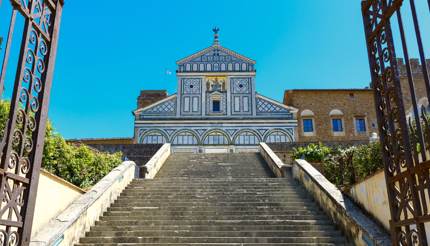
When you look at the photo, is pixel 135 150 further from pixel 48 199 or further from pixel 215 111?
pixel 48 199

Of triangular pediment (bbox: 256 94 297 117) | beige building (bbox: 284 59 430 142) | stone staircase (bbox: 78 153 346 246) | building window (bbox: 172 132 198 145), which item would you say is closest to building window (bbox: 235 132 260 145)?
triangular pediment (bbox: 256 94 297 117)

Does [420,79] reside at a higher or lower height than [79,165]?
higher

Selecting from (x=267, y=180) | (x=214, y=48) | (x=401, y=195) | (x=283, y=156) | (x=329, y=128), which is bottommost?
(x=401, y=195)

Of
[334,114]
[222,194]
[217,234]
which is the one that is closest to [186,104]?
[334,114]

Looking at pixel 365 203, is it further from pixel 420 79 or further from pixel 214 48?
pixel 420 79

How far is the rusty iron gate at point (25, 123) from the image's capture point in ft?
11.8

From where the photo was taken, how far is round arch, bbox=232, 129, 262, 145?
30.7 metres

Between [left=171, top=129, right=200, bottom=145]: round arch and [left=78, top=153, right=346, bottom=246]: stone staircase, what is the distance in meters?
19.2

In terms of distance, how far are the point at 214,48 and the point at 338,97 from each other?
1113 centimetres

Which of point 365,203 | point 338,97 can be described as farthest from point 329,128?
point 365,203

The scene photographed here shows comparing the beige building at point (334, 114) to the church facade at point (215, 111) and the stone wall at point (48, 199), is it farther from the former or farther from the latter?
the stone wall at point (48, 199)

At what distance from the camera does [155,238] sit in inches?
294

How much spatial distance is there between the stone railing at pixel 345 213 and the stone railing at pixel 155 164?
527 cm

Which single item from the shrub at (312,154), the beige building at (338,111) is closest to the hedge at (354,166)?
the shrub at (312,154)
